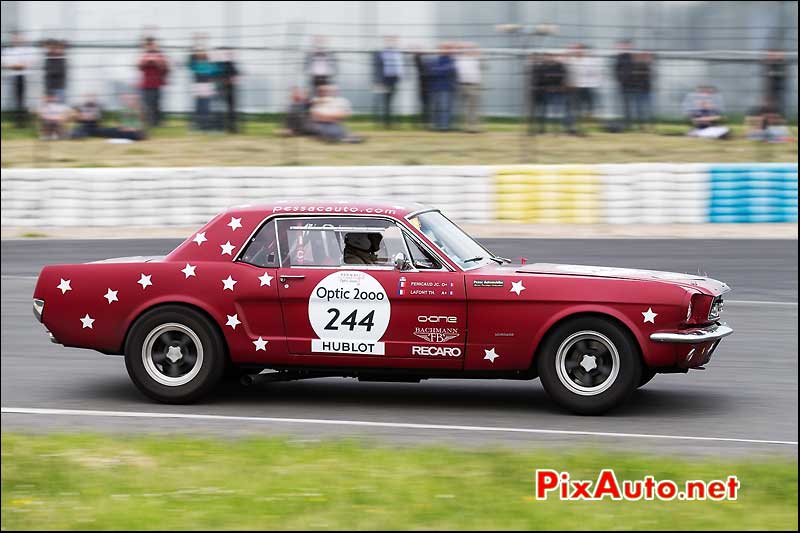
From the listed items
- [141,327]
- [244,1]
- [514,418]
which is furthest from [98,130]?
[514,418]

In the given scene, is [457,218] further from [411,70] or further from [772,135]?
[772,135]

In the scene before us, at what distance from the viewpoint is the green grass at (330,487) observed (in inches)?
184

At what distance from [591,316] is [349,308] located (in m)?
1.47

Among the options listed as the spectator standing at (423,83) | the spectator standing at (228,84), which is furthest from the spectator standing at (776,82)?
the spectator standing at (228,84)

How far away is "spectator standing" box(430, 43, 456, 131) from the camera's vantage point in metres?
17.8

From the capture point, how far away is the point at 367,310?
7.18 m

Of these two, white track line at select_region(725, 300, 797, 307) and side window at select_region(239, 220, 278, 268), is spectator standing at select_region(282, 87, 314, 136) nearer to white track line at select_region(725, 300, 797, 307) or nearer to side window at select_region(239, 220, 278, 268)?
white track line at select_region(725, 300, 797, 307)

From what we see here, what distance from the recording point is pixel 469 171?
16406mm

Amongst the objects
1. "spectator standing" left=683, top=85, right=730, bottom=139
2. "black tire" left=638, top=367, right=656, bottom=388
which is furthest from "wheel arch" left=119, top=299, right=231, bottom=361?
"spectator standing" left=683, top=85, right=730, bottom=139

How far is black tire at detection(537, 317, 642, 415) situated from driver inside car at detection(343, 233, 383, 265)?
3.94ft

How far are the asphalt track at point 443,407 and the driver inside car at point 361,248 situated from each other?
0.95 meters

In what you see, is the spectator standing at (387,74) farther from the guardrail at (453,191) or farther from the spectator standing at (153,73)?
the spectator standing at (153,73)

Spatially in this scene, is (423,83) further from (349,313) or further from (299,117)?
(349,313)

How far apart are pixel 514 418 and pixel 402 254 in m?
1.22
